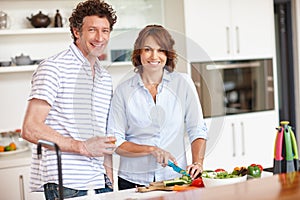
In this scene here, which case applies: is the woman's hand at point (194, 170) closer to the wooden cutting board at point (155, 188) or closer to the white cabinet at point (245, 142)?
the wooden cutting board at point (155, 188)

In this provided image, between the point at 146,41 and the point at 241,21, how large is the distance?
2.34m

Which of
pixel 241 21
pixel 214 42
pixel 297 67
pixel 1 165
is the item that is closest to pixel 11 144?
pixel 1 165

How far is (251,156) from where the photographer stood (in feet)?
15.0

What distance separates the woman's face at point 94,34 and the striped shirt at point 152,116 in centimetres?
20

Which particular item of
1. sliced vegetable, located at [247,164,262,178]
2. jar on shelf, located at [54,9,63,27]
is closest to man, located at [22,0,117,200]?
sliced vegetable, located at [247,164,262,178]

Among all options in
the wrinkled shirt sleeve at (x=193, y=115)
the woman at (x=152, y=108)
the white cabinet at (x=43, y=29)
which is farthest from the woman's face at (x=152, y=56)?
the white cabinet at (x=43, y=29)

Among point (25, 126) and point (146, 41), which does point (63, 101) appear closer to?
point (25, 126)

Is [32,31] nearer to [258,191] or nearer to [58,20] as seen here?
[58,20]

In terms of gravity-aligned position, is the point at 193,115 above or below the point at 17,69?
below

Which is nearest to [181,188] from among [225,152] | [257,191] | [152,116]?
[152,116]

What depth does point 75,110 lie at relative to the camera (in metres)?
2.24

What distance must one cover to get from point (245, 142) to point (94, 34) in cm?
257

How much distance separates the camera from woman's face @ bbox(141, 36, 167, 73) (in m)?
2.27

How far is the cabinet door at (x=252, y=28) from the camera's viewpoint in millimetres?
4426
